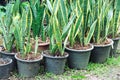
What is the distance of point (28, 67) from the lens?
147 inches

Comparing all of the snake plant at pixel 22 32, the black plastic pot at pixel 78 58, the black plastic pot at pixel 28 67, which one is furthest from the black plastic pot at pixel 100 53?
the snake plant at pixel 22 32

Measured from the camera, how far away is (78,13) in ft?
13.5

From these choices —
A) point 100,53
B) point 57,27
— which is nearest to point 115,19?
point 100,53

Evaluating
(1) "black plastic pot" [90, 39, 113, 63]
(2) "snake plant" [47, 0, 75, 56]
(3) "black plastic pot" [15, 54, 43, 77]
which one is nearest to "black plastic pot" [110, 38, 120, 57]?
(1) "black plastic pot" [90, 39, 113, 63]

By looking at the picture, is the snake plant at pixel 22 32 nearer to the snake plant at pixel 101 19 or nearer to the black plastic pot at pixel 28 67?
the black plastic pot at pixel 28 67

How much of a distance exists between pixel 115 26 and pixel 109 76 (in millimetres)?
939

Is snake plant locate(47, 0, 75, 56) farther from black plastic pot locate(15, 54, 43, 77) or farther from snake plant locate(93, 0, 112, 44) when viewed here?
snake plant locate(93, 0, 112, 44)

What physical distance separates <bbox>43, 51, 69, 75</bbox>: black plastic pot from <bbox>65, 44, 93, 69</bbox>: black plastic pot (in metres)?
0.16

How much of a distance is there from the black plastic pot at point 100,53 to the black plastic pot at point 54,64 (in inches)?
24.2

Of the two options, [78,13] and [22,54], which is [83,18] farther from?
[22,54]

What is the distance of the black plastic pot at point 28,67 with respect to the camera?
3.71 m

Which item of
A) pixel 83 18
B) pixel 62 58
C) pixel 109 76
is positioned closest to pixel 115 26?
pixel 83 18

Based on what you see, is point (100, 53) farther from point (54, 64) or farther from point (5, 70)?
point (5, 70)

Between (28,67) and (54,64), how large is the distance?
0.36 metres
